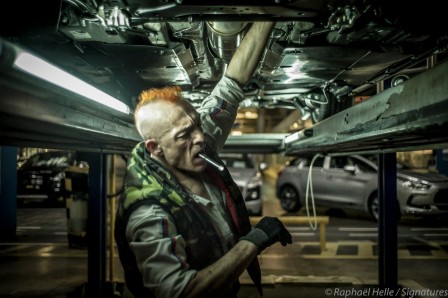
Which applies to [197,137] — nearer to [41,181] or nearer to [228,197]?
[228,197]

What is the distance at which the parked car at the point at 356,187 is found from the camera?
7574 mm

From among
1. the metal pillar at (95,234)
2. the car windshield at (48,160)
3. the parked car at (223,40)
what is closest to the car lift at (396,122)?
the parked car at (223,40)

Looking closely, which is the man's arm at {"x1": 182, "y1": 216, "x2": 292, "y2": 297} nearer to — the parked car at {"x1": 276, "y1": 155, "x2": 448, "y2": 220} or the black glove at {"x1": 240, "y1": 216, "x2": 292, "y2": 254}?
the black glove at {"x1": 240, "y1": 216, "x2": 292, "y2": 254}

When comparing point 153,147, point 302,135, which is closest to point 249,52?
point 153,147

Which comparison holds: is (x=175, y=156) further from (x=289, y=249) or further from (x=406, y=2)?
(x=289, y=249)

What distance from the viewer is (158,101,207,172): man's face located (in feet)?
6.22

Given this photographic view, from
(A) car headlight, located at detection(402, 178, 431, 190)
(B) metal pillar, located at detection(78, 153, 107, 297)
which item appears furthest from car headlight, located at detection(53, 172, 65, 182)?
(A) car headlight, located at detection(402, 178, 431, 190)

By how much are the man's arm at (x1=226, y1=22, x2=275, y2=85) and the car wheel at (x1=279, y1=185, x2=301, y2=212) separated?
7991 mm

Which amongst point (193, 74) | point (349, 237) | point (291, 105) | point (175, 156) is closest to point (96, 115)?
point (175, 156)

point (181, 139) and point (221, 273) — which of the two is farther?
point (181, 139)

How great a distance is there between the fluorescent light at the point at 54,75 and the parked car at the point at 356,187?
23.2 feet

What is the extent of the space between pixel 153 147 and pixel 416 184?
23.8 ft

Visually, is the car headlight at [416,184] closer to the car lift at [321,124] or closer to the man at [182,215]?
the car lift at [321,124]

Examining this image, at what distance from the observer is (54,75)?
140 cm
